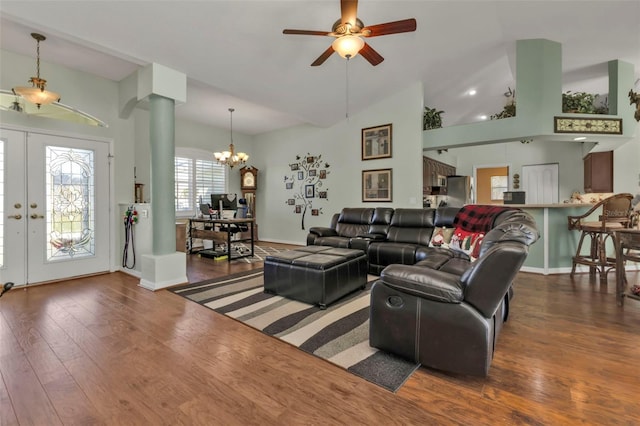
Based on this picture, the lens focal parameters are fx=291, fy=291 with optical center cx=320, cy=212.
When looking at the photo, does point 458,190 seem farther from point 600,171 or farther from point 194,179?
point 194,179

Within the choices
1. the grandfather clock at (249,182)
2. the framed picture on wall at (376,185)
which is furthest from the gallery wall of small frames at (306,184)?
the framed picture on wall at (376,185)

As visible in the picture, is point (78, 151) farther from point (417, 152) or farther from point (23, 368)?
point (417, 152)

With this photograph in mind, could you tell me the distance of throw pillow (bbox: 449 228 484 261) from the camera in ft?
10.6

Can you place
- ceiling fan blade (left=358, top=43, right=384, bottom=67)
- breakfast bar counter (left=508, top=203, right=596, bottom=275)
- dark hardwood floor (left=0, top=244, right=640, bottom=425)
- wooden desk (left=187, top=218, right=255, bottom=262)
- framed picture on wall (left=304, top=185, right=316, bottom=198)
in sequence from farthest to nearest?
framed picture on wall (left=304, top=185, right=316, bottom=198) < wooden desk (left=187, top=218, right=255, bottom=262) < breakfast bar counter (left=508, top=203, right=596, bottom=275) < ceiling fan blade (left=358, top=43, right=384, bottom=67) < dark hardwood floor (left=0, top=244, right=640, bottom=425)

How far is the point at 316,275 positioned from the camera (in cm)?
288

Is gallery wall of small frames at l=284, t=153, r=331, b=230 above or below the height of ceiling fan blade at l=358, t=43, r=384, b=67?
below

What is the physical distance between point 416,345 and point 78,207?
4.86 m

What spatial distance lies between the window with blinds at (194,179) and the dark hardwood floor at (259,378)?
4.27 meters

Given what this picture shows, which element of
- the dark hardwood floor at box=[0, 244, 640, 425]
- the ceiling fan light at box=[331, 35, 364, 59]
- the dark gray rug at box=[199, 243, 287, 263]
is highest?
the ceiling fan light at box=[331, 35, 364, 59]

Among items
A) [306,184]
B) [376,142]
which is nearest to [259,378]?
[376,142]

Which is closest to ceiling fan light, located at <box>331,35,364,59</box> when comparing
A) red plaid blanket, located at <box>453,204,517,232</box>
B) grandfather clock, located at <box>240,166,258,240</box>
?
red plaid blanket, located at <box>453,204,517,232</box>

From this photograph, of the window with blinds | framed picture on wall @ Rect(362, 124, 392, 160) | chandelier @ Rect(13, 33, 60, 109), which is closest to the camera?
chandelier @ Rect(13, 33, 60, 109)

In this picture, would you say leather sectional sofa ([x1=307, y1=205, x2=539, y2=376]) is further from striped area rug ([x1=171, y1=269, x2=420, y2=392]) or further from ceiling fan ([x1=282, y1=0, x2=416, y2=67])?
ceiling fan ([x1=282, y1=0, x2=416, y2=67])

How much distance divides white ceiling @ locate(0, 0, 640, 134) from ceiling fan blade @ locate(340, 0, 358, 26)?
35.7 inches
